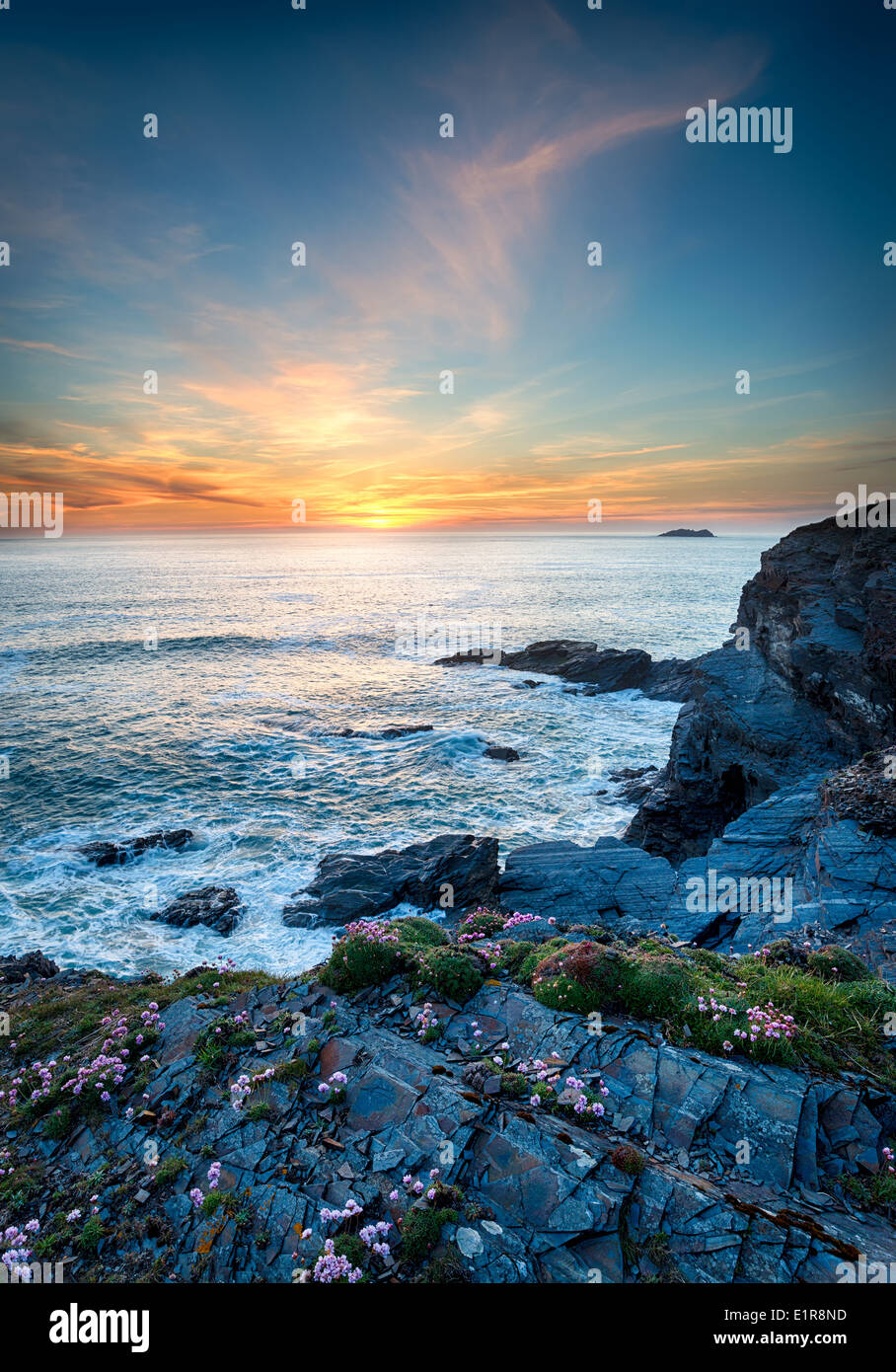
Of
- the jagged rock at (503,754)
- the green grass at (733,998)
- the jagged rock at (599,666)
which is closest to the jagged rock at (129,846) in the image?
the jagged rock at (503,754)

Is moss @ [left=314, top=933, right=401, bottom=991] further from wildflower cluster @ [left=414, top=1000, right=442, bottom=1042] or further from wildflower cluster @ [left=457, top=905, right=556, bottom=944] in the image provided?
wildflower cluster @ [left=457, top=905, right=556, bottom=944]

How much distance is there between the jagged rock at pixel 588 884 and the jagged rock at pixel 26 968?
1498 centimetres

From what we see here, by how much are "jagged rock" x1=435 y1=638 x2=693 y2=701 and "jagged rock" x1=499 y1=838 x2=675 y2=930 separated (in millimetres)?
32893

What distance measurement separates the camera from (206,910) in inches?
902

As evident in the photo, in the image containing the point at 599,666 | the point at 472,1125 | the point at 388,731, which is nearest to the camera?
the point at 472,1125

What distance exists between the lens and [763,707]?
2845 centimetres

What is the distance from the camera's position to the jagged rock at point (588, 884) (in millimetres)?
18109

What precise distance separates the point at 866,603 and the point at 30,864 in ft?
134


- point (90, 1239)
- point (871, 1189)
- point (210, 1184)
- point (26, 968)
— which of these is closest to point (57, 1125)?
point (90, 1239)

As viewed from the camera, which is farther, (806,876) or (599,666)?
(599,666)

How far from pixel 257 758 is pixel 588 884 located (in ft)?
87.5

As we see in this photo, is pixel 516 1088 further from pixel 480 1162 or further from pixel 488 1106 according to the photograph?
pixel 480 1162

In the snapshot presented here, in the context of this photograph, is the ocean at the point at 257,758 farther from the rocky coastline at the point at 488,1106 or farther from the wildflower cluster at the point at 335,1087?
the wildflower cluster at the point at 335,1087
